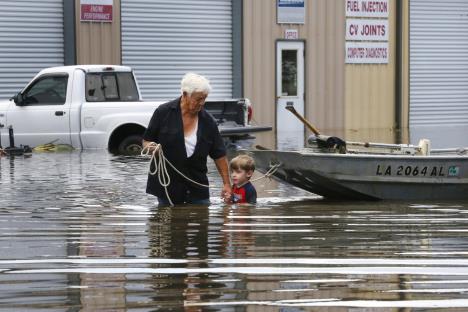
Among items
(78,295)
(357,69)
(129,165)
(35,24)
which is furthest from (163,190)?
(357,69)

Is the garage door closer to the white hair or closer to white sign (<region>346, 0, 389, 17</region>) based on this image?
white sign (<region>346, 0, 389, 17</region>)

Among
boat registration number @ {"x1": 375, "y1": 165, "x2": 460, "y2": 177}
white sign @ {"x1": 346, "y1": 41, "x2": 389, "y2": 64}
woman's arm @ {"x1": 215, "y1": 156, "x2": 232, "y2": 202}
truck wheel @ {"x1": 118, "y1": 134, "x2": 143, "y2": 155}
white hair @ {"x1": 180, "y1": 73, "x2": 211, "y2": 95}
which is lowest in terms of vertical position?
truck wheel @ {"x1": 118, "y1": 134, "x2": 143, "y2": 155}

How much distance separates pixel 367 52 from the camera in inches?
1283

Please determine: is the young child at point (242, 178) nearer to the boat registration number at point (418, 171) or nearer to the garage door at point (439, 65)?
the boat registration number at point (418, 171)

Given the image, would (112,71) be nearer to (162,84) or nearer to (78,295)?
(162,84)

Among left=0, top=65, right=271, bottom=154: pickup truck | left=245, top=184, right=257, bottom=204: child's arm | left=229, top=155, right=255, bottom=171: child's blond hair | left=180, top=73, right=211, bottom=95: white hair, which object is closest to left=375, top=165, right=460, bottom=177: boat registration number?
left=245, top=184, right=257, bottom=204: child's arm

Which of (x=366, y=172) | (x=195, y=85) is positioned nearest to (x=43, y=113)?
(x=366, y=172)

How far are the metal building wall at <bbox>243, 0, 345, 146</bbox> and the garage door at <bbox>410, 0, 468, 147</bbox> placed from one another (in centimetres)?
271

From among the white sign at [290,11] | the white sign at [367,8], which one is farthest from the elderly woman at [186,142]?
the white sign at [367,8]

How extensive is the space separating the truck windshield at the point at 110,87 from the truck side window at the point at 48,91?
0.45 m

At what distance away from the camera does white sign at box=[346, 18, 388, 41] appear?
32.2 metres

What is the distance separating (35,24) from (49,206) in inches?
633

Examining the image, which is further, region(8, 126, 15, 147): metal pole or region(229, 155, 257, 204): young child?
region(8, 126, 15, 147): metal pole

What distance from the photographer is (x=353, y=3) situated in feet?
106
